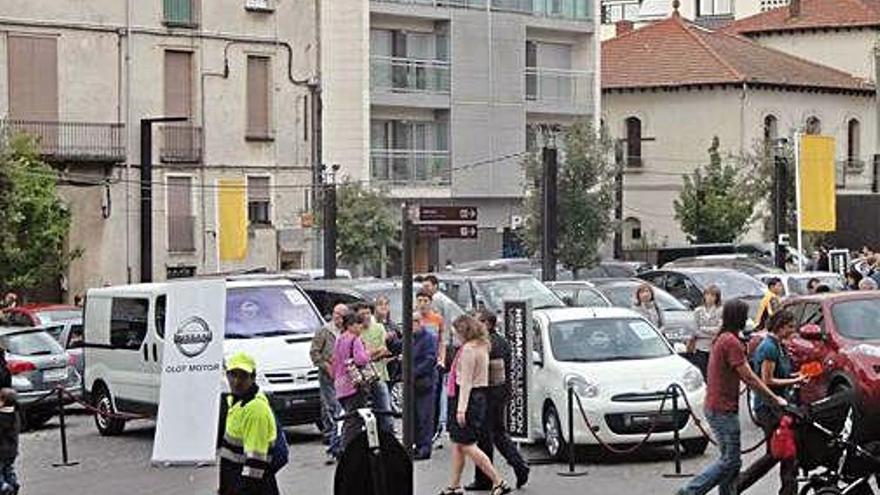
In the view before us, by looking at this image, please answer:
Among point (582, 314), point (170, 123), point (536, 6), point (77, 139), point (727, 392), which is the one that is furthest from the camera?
point (536, 6)

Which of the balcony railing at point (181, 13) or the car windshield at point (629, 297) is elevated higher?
the balcony railing at point (181, 13)

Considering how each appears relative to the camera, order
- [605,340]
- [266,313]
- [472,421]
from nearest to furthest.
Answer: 1. [472,421]
2. [605,340]
3. [266,313]

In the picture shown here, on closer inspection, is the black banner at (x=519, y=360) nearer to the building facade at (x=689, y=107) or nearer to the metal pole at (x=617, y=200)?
the metal pole at (x=617, y=200)

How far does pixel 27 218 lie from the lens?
46.9 meters

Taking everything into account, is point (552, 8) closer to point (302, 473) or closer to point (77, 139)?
point (77, 139)

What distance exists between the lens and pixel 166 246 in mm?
53156

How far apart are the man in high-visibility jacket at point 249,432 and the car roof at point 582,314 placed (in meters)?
9.87

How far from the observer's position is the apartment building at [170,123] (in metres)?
50.6

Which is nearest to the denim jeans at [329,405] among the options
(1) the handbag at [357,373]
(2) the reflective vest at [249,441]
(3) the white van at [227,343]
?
(1) the handbag at [357,373]

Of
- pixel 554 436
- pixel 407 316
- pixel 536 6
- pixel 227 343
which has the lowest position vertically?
pixel 554 436

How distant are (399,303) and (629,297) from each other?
6.90m

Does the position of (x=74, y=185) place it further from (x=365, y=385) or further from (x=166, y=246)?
(x=365, y=385)

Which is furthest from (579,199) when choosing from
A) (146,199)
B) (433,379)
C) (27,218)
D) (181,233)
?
(433,379)

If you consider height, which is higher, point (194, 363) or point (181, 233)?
point (181, 233)
